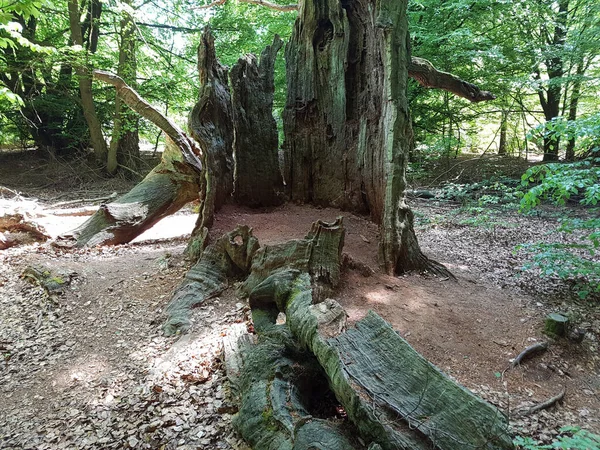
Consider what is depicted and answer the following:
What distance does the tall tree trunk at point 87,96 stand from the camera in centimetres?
1139

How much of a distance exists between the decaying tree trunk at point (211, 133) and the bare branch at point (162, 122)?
137 cm

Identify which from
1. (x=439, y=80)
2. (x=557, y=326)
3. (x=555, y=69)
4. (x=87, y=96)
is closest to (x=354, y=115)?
(x=439, y=80)

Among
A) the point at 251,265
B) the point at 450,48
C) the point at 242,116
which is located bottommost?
the point at 251,265

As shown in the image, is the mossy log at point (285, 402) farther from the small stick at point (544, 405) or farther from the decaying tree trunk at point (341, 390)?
the small stick at point (544, 405)

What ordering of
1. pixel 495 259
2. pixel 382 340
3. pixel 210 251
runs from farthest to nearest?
pixel 495 259 < pixel 210 251 < pixel 382 340

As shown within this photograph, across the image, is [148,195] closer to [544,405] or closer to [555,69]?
[544,405]

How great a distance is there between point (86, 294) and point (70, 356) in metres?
1.24

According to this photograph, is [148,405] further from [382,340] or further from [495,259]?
[495,259]

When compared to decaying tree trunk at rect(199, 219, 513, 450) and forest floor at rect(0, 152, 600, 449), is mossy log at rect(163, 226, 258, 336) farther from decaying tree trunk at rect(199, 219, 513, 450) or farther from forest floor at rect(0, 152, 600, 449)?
decaying tree trunk at rect(199, 219, 513, 450)

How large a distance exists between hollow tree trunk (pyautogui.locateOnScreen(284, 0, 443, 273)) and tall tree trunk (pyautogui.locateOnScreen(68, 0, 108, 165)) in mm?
7943

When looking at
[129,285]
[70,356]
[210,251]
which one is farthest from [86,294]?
[210,251]

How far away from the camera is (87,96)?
12469 millimetres

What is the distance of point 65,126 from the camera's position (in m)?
13.7

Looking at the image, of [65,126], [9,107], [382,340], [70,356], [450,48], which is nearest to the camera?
[382,340]
